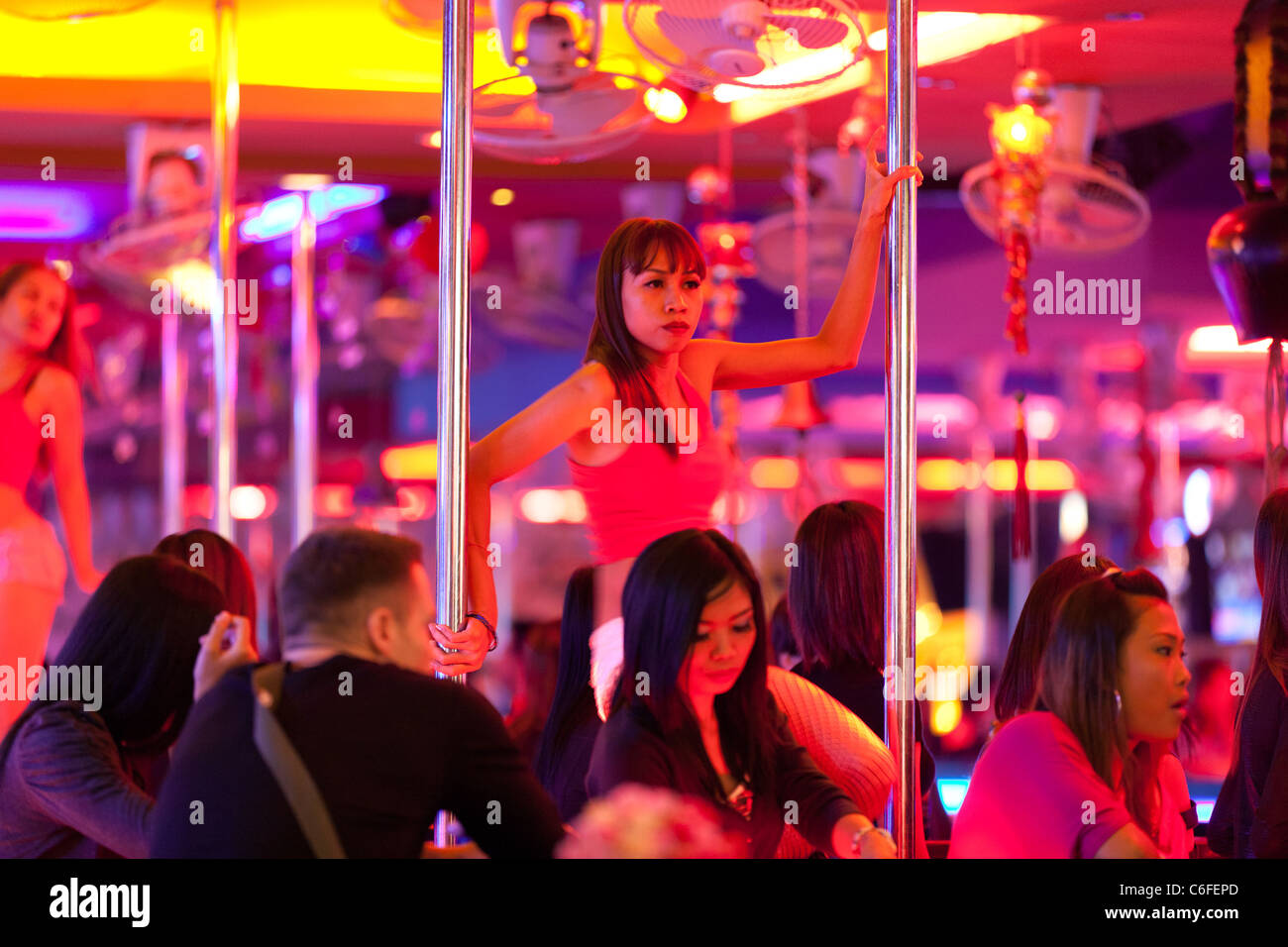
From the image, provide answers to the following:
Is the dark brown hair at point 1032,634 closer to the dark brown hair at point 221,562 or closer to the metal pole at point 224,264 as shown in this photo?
the dark brown hair at point 221,562

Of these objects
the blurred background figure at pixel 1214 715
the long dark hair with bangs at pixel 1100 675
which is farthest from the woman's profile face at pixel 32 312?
the blurred background figure at pixel 1214 715

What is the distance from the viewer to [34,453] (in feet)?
11.3

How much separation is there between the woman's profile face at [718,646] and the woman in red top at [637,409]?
367mm

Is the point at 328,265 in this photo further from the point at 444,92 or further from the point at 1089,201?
the point at 444,92

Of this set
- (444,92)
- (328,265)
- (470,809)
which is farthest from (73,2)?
(328,265)

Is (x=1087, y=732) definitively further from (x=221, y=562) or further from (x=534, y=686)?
(x=534, y=686)

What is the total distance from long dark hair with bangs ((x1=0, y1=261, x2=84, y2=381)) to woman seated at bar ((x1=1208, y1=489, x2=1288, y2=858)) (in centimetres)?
264

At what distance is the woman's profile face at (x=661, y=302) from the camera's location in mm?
2271

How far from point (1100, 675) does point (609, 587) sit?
2.49 ft

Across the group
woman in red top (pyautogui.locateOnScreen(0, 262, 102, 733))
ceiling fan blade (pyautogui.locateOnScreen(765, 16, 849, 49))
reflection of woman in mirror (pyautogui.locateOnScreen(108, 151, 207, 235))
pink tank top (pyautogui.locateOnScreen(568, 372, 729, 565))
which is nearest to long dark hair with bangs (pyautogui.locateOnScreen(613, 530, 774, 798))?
pink tank top (pyautogui.locateOnScreen(568, 372, 729, 565))

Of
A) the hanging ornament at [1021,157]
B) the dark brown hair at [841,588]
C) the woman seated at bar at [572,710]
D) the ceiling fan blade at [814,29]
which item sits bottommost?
the woman seated at bar at [572,710]

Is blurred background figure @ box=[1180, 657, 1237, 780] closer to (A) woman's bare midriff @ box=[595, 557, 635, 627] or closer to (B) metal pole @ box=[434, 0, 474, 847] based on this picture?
(A) woman's bare midriff @ box=[595, 557, 635, 627]

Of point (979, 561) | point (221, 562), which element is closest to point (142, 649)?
point (221, 562)

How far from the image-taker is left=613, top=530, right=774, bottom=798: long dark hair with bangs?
1.93m
